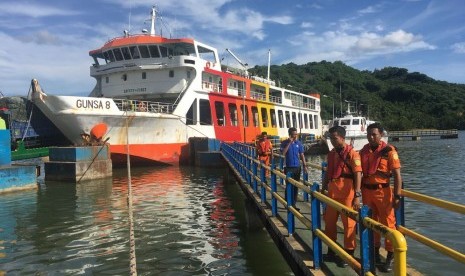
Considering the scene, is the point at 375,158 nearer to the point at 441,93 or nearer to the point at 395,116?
the point at 395,116

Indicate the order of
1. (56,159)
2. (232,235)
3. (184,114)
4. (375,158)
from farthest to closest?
(184,114) → (56,159) → (232,235) → (375,158)

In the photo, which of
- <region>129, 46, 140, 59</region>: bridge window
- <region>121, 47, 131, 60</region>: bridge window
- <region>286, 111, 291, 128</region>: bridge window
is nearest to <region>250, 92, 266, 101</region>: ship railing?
<region>286, 111, 291, 128</region>: bridge window

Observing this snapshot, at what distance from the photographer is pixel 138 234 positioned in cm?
877

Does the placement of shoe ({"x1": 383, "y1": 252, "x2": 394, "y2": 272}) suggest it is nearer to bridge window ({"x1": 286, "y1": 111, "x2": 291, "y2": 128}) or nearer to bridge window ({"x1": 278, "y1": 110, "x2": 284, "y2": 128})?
bridge window ({"x1": 278, "y1": 110, "x2": 284, "y2": 128})

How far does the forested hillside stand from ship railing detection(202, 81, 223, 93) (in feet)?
268

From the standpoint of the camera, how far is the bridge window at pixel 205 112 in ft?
83.7

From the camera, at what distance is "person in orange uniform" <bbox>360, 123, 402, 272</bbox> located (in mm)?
4957

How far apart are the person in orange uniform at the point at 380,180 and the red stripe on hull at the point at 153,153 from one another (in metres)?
16.8

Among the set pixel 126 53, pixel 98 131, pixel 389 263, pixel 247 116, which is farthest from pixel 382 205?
pixel 247 116

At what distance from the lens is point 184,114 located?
22953mm

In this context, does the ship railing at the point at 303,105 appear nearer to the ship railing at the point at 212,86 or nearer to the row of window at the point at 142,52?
the ship railing at the point at 212,86

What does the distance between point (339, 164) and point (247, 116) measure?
24.0 meters

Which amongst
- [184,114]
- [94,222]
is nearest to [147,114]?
[184,114]

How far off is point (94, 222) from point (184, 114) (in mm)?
13386
